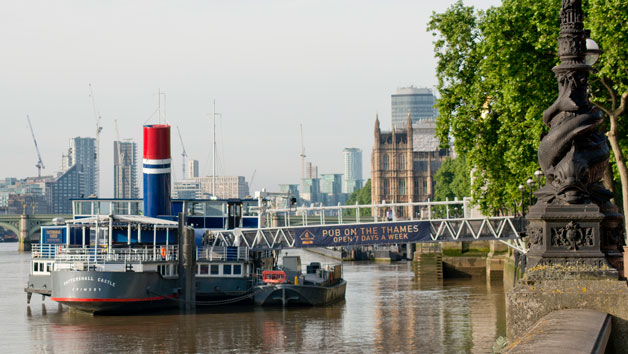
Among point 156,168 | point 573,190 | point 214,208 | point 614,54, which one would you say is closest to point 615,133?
point 614,54

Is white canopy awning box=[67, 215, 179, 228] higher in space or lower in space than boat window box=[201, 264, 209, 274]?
higher

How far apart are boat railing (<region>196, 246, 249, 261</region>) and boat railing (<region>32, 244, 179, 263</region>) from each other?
1.59 m

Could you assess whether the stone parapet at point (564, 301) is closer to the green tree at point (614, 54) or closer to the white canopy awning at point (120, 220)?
the green tree at point (614, 54)

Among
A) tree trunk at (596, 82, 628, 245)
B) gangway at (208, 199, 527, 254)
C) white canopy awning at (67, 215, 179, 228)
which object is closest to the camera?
tree trunk at (596, 82, 628, 245)

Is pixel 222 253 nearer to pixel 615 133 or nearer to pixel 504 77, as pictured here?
pixel 504 77

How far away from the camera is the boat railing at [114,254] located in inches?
1954

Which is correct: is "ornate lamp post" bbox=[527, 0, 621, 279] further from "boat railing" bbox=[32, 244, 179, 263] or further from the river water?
"boat railing" bbox=[32, 244, 179, 263]

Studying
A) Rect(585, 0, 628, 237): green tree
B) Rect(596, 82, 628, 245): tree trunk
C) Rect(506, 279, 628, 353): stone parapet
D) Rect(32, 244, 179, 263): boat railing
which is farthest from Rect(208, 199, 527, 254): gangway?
Rect(506, 279, 628, 353): stone parapet

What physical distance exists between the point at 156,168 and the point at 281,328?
57.6ft

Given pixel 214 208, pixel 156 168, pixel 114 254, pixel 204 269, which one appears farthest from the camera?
pixel 214 208

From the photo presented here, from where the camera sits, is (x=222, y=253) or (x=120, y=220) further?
(x=222, y=253)

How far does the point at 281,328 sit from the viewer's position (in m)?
44.5

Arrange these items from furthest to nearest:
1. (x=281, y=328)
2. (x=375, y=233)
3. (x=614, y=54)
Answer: (x=375, y=233)
(x=281, y=328)
(x=614, y=54)

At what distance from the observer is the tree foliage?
113 ft
